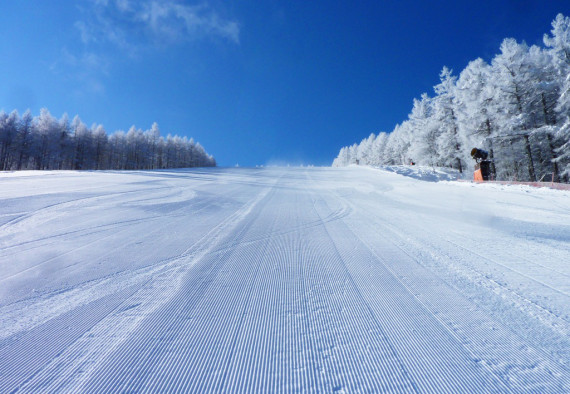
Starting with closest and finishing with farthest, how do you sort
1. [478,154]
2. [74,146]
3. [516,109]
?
[478,154]
[516,109]
[74,146]

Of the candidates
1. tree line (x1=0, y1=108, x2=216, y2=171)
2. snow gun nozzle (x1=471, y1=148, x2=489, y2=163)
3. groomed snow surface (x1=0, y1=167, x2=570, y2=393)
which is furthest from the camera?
tree line (x1=0, y1=108, x2=216, y2=171)

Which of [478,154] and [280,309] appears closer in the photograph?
[280,309]

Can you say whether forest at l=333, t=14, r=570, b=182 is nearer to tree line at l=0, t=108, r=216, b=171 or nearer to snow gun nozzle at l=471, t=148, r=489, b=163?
snow gun nozzle at l=471, t=148, r=489, b=163

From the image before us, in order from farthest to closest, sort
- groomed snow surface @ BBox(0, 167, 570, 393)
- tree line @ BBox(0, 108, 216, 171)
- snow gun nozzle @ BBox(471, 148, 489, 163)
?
tree line @ BBox(0, 108, 216, 171)
snow gun nozzle @ BBox(471, 148, 489, 163)
groomed snow surface @ BBox(0, 167, 570, 393)

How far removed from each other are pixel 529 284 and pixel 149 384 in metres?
3.74

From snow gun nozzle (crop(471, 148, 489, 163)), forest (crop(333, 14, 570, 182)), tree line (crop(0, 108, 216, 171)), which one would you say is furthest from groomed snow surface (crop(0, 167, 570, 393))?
tree line (crop(0, 108, 216, 171))

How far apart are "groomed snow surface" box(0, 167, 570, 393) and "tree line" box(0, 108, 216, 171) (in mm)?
53595

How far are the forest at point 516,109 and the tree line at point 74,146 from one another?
203 feet

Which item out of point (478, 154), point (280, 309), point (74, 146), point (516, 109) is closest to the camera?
point (280, 309)

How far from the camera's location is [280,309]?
2.13 metres

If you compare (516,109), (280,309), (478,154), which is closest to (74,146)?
(280,309)

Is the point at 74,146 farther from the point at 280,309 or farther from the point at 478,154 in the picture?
the point at 478,154

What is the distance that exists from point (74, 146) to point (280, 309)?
6092cm

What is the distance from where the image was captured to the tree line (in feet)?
130
